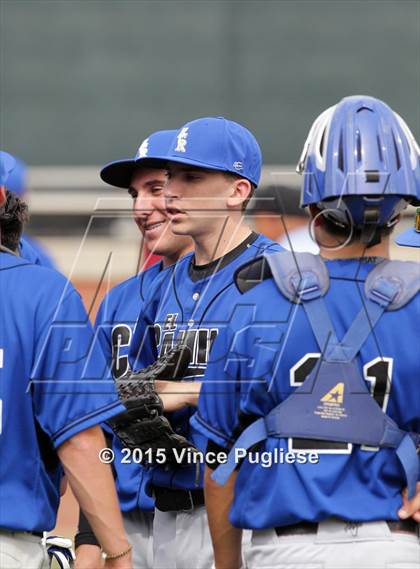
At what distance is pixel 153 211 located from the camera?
4.65 metres

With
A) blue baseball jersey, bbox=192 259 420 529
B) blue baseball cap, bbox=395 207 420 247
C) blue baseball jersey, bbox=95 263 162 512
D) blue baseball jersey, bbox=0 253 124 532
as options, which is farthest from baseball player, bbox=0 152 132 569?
blue baseball cap, bbox=395 207 420 247

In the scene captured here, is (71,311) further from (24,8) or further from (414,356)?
(24,8)

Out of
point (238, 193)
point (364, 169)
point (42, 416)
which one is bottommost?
point (238, 193)

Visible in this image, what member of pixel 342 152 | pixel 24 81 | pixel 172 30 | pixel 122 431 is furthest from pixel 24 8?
pixel 342 152

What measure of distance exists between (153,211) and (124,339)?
2.06ft

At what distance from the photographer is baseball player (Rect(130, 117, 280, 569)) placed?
3.87 m

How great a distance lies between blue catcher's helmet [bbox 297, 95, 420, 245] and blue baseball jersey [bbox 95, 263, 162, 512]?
1.44m

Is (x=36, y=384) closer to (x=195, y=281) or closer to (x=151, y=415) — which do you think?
(x=151, y=415)

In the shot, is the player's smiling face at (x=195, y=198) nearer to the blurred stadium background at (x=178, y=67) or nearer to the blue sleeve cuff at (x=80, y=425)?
the blue sleeve cuff at (x=80, y=425)

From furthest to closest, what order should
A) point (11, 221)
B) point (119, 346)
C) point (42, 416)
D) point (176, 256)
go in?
point (176, 256)
point (119, 346)
point (11, 221)
point (42, 416)

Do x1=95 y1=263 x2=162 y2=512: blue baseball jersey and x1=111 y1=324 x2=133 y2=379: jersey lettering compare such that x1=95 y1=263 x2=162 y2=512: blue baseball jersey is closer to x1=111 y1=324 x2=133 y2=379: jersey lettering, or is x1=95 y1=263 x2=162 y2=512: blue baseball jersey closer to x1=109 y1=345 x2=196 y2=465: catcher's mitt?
x1=111 y1=324 x2=133 y2=379: jersey lettering

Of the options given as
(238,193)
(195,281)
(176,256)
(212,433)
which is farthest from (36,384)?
(176,256)

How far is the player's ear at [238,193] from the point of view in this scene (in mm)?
4096

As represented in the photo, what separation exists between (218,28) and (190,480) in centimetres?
988
